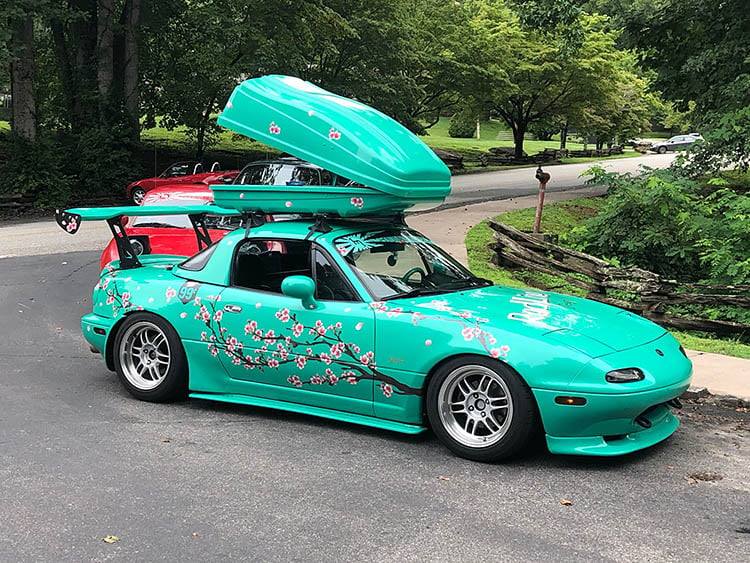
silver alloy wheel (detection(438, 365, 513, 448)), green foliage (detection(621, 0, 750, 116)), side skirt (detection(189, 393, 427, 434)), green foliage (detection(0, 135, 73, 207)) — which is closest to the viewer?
silver alloy wheel (detection(438, 365, 513, 448))

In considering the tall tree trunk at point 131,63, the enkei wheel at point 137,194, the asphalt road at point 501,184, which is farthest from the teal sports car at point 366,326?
the tall tree trunk at point 131,63

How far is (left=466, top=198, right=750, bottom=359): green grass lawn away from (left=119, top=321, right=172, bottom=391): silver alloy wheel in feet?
17.2

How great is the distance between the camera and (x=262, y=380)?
5.96 meters

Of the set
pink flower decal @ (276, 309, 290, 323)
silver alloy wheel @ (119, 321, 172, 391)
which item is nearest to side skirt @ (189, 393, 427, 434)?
silver alloy wheel @ (119, 321, 172, 391)

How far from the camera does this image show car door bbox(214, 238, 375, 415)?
218 inches

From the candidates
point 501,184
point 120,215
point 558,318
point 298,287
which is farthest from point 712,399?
point 501,184

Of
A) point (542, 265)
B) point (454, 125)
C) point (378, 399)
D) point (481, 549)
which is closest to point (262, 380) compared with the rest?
point (378, 399)

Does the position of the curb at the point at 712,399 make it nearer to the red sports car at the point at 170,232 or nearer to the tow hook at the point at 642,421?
the tow hook at the point at 642,421

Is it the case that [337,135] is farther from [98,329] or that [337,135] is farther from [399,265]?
[98,329]

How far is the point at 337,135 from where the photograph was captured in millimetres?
5977

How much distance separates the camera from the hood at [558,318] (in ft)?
16.6

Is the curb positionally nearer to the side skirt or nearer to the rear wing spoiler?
the side skirt

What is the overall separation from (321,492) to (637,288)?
21.8 ft

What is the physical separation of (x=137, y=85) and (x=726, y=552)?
86.5 feet
